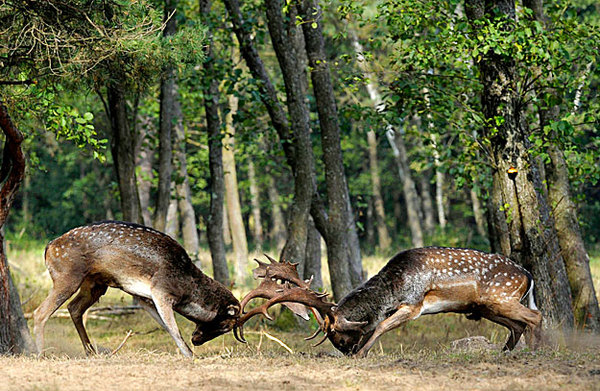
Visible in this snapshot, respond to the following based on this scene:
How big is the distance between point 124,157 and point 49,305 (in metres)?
4.90

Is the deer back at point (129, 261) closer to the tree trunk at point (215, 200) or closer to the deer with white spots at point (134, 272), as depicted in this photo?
the deer with white spots at point (134, 272)

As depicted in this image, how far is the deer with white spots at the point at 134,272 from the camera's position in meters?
9.35

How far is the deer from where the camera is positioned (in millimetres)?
8914

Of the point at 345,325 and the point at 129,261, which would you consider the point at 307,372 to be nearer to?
the point at 345,325

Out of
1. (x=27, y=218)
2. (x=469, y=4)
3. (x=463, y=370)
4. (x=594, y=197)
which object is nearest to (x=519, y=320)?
(x=463, y=370)

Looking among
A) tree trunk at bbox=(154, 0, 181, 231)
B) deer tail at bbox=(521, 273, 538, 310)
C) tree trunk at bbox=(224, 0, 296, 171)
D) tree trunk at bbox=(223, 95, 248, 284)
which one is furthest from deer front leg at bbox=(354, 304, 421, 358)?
tree trunk at bbox=(223, 95, 248, 284)

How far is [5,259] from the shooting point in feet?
31.8

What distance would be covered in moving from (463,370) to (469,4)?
5.99 metres

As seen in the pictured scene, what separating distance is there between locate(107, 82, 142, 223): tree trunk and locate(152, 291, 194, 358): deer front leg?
14.7ft

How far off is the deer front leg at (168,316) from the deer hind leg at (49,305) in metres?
1.03

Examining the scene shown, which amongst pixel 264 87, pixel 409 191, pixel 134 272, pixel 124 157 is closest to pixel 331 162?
pixel 264 87

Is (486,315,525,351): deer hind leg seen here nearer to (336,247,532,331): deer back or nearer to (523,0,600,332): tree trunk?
(336,247,532,331): deer back

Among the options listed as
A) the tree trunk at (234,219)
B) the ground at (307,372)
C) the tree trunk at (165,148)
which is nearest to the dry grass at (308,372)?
the ground at (307,372)

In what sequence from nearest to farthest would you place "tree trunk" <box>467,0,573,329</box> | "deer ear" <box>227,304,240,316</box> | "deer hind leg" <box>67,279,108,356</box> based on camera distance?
"deer ear" <box>227,304,240,316</box>
"deer hind leg" <box>67,279,108,356</box>
"tree trunk" <box>467,0,573,329</box>
